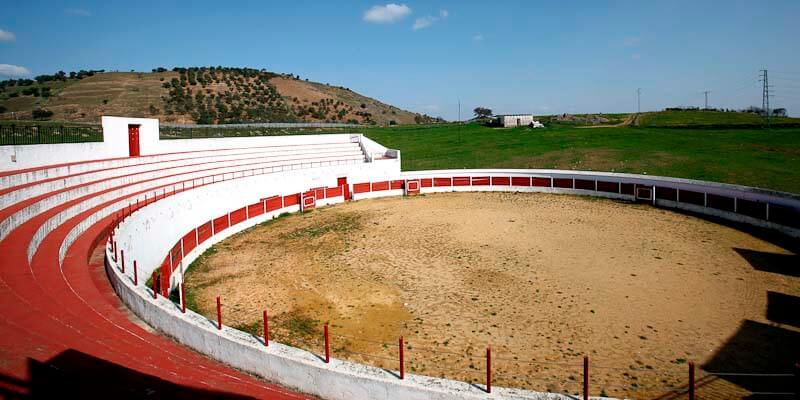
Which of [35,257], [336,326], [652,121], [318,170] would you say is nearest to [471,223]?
[318,170]

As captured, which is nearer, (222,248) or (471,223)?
(222,248)

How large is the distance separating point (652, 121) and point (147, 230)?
66794 millimetres

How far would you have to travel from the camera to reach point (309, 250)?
1800cm

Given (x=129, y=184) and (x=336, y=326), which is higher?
(x=129, y=184)

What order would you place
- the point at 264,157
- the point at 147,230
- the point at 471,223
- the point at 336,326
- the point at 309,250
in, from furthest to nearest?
the point at 264,157
the point at 471,223
the point at 309,250
the point at 147,230
the point at 336,326

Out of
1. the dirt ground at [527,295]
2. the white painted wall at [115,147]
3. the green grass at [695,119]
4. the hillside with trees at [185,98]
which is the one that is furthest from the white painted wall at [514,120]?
the dirt ground at [527,295]

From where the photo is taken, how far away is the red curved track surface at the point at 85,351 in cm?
609

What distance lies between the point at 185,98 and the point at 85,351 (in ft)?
231

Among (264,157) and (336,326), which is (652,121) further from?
(336,326)

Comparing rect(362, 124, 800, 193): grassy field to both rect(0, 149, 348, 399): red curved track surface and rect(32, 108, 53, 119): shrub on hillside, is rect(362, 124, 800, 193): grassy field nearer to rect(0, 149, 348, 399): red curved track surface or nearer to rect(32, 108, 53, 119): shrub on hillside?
rect(0, 149, 348, 399): red curved track surface

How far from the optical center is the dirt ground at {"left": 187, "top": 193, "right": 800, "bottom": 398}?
9.19m

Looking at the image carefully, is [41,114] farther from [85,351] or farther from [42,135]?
[85,351]

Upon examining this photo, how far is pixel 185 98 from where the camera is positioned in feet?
233

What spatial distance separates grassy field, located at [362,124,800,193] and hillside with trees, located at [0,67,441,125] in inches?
1148
